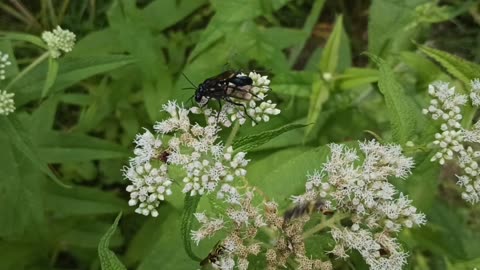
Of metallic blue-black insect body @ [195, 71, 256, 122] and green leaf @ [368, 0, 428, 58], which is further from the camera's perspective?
green leaf @ [368, 0, 428, 58]

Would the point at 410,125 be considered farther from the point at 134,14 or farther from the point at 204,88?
the point at 134,14

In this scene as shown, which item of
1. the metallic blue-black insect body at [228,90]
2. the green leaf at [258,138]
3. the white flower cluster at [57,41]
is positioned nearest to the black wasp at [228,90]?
the metallic blue-black insect body at [228,90]

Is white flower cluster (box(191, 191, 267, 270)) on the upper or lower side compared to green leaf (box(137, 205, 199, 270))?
upper

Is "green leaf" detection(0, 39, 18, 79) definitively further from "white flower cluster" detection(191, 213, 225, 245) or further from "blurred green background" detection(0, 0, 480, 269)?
"white flower cluster" detection(191, 213, 225, 245)

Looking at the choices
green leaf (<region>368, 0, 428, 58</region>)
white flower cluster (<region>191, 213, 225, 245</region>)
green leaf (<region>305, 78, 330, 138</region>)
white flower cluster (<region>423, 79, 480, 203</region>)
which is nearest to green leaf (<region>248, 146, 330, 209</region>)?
white flower cluster (<region>191, 213, 225, 245</region>)

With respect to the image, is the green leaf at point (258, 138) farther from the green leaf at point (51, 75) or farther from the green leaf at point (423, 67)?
the green leaf at point (423, 67)

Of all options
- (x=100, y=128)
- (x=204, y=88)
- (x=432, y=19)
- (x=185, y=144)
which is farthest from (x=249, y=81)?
(x=100, y=128)
